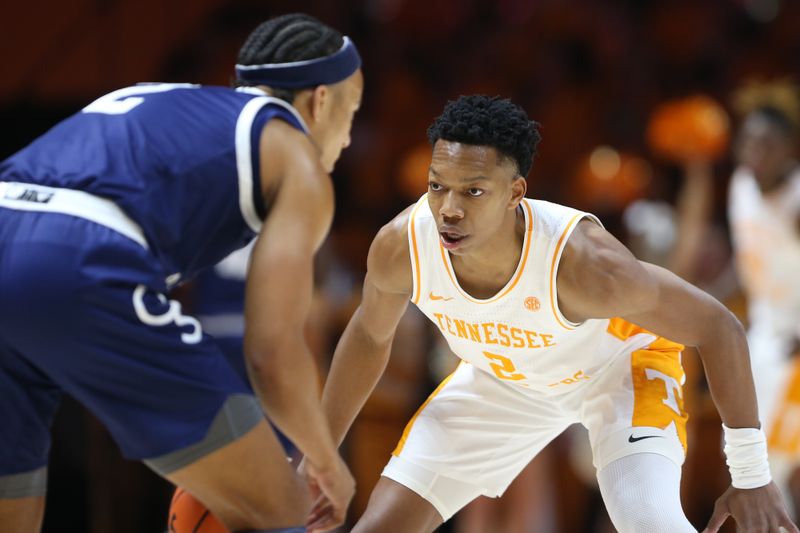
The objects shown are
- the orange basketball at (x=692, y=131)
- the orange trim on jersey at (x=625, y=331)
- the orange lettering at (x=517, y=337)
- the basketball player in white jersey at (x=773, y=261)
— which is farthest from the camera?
the orange basketball at (x=692, y=131)

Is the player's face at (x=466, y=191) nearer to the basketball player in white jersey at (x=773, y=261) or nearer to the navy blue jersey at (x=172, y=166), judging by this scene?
the navy blue jersey at (x=172, y=166)

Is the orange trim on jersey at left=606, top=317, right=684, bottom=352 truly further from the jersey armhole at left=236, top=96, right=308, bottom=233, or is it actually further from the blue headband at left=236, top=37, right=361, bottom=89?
the jersey armhole at left=236, top=96, right=308, bottom=233

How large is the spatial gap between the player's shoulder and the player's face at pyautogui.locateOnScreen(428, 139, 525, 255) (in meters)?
0.21

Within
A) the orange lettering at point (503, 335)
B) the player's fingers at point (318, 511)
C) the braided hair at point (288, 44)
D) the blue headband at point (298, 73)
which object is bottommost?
the player's fingers at point (318, 511)

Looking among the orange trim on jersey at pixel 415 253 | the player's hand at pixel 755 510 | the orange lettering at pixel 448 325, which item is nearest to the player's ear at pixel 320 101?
the orange trim on jersey at pixel 415 253

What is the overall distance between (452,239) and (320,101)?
52 centimetres

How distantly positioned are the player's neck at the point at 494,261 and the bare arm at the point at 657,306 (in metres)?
0.16

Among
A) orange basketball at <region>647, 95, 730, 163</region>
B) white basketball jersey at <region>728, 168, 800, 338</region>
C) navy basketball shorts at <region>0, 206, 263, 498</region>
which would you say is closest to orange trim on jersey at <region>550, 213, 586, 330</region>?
navy basketball shorts at <region>0, 206, 263, 498</region>

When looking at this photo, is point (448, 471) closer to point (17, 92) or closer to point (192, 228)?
point (192, 228)

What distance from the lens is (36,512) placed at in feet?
9.16

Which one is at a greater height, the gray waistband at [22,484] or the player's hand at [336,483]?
the player's hand at [336,483]

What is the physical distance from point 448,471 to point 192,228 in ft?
4.39

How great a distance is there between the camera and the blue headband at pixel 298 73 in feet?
9.46

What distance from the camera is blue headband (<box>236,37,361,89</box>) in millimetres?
2883
